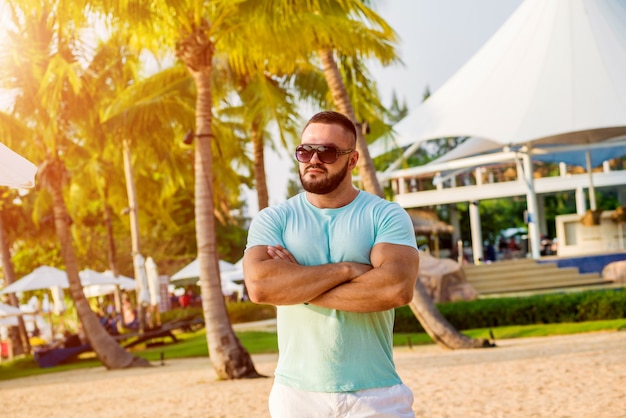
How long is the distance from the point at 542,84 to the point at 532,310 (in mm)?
15751

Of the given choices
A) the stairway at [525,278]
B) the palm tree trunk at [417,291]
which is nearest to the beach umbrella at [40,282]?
the stairway at [525,278]

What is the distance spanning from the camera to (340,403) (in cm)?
348

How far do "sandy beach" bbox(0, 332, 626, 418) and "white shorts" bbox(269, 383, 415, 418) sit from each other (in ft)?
20.9

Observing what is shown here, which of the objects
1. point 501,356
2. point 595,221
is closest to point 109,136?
point 501,356

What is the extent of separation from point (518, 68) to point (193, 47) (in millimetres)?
23864

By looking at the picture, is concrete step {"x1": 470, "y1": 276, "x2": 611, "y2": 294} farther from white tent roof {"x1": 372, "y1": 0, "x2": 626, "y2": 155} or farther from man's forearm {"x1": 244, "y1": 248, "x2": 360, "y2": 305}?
man's forearm {"x1": 244, "y1": 248, "x2": 360, "y2": 305}

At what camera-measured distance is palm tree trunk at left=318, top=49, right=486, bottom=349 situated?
56.3 ft

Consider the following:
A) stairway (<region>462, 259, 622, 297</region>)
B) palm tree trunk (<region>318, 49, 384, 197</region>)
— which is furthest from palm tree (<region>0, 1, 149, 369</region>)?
stairway (<region>462, 259, 622, 297</region>)

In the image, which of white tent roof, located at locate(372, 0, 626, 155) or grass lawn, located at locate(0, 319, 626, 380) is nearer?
grass lawn, located at locate(0, 319, 626, 380)

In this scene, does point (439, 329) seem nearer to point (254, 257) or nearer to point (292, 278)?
point (254, 257)

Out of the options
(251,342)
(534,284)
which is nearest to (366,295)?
(251,342)

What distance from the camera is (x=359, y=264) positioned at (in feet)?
11.8

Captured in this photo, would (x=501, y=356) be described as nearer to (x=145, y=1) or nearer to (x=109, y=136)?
(x=145, y=1)

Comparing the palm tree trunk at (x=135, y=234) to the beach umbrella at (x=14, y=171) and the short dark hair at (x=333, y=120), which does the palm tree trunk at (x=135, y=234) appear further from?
the short dark hair at (x=333, y=120)
